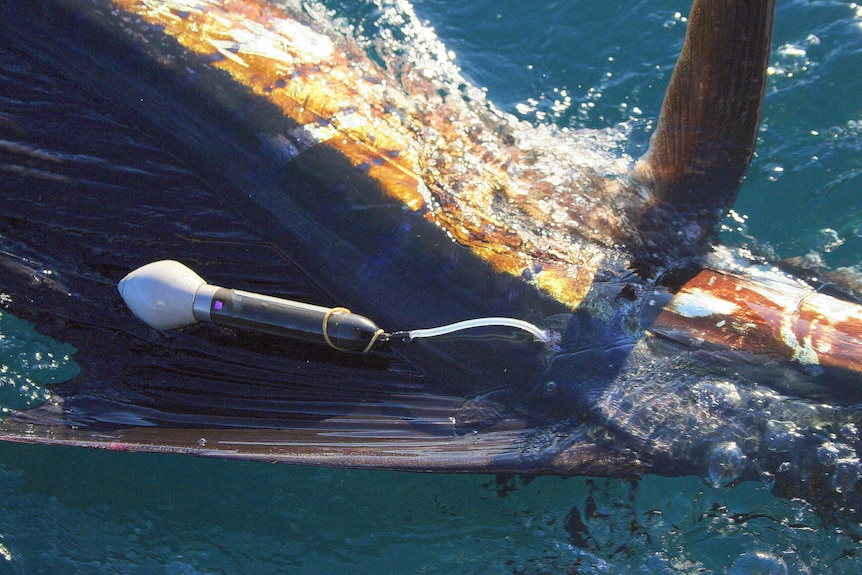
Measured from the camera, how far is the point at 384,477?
2.89 meters

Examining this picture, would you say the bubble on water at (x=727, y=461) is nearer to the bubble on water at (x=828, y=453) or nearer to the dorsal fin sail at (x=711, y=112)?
the bubble on water at (x=828, y=453)

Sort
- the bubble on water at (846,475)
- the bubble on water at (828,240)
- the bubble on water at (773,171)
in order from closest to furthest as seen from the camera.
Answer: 1. the bubble on water at (846,475)
2. the bubble on water at (828,240)
3. the bubble on water at (773,171)

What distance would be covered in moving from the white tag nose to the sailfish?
20 cm

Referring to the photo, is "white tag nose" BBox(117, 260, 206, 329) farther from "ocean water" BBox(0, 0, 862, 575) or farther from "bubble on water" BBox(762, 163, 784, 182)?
"bubble on water" BBox(762, 163, 784, 182)

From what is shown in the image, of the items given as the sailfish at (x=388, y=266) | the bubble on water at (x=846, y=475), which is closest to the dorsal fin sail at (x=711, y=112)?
the sailfish at (x=388, y=266)

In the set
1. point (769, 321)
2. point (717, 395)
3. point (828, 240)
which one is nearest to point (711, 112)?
point (769, 321)

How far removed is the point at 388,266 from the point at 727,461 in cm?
121

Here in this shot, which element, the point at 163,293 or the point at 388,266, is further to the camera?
the point at 388,266

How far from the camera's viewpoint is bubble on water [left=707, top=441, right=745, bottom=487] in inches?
96.9

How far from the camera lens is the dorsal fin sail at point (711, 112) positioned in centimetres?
255

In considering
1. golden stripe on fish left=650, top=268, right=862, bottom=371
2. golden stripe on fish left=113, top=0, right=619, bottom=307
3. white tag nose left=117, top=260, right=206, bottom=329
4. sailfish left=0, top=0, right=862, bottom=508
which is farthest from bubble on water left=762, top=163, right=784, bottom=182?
white tag nose left=117, top=260, right=206, bottom=329

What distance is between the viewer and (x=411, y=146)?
3004mm

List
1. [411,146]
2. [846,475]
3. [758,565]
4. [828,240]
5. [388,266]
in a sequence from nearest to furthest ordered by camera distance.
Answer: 1. [846,475]
2. [758,565]
3. [388,266]
4. [411,146]
5. [828,240]

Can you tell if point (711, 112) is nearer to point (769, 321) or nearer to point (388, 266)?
point (769, 321)
